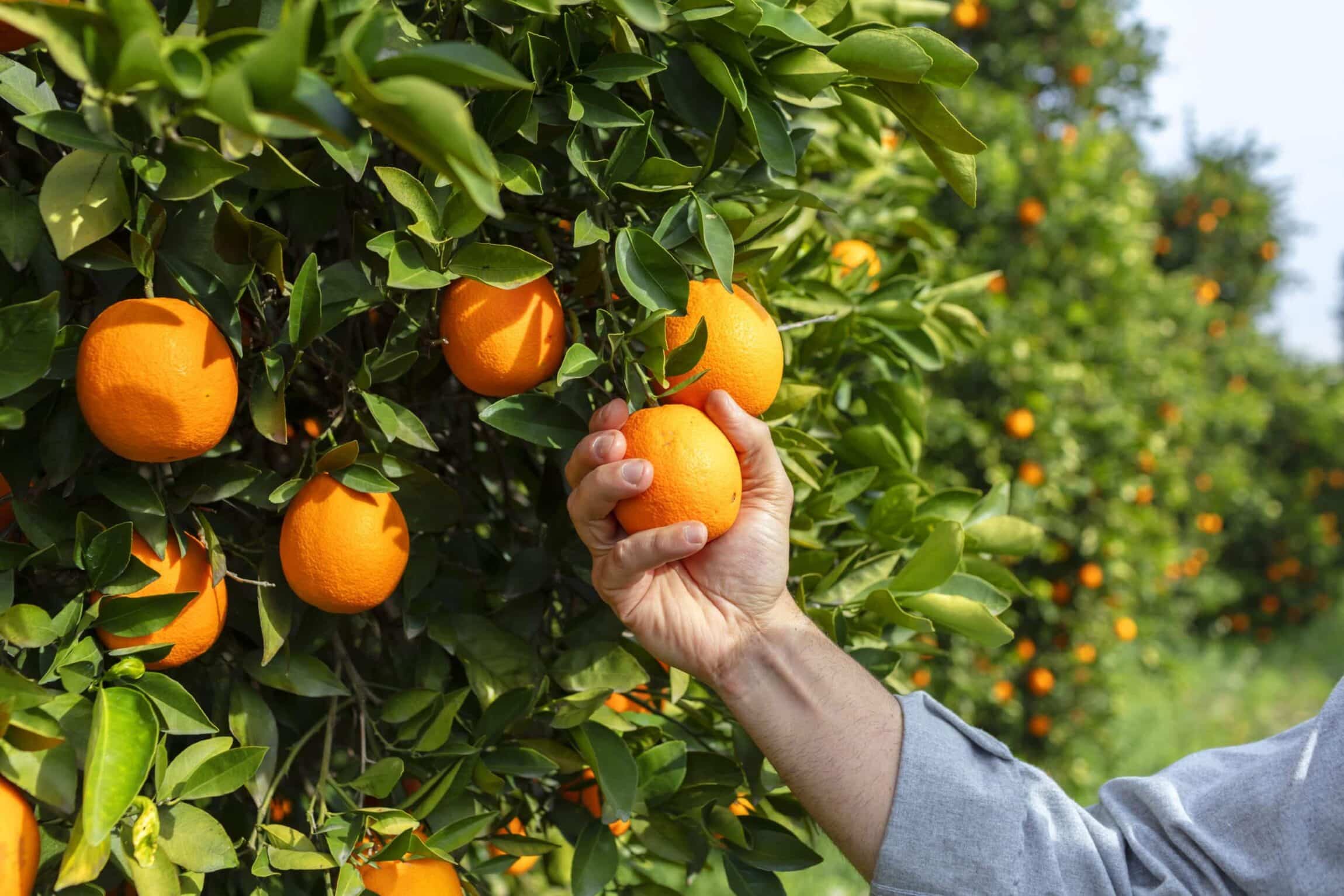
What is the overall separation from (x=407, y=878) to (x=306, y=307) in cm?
44

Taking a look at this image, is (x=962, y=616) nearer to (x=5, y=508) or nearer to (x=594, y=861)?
(x=594, y=861)

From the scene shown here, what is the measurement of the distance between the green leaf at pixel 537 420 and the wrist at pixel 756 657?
242 millimetres

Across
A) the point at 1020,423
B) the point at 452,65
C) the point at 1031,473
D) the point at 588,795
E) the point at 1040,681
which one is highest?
the point at 452,65

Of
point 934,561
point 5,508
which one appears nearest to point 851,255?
point 934,561

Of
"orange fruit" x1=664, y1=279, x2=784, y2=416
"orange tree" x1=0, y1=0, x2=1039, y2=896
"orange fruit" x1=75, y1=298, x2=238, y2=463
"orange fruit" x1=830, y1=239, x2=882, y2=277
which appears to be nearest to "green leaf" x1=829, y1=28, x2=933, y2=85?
"orange tree" x1=0, y1=0, x2=1039, y2=896

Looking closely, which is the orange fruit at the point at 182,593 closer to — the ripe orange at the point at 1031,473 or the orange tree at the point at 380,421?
the orange tree at the point at 380,421

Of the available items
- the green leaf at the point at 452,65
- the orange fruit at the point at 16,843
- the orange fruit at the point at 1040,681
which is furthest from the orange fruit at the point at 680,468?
the orange fruit at the point at 1040,681

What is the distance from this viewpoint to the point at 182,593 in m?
0.73

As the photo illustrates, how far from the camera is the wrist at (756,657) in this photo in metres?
0.92

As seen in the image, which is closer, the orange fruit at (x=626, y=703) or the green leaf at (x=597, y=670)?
the green leaf at (x=597, y=670)

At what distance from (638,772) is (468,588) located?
0.74ft

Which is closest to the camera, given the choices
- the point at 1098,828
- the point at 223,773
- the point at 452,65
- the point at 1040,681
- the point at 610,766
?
the point at 452,65

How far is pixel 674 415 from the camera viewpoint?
2.61ft

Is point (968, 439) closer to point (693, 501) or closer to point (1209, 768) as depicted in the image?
point (1209, 768)
